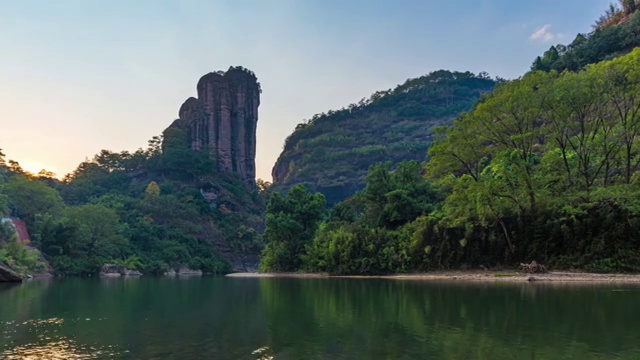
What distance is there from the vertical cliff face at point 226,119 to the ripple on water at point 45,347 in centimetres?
9032

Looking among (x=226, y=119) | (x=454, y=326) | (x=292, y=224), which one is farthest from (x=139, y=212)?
(x=454, y=326)

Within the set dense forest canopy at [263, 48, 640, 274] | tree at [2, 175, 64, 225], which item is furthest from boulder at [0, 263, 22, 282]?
tree at [2, 175, 64, 225]

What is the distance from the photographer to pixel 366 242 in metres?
38.2

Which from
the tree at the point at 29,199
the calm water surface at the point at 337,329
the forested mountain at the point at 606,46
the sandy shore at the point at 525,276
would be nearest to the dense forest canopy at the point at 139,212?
the tree at the point at 29,199

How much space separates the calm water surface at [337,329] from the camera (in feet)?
27.0

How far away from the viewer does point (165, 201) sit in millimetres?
75438

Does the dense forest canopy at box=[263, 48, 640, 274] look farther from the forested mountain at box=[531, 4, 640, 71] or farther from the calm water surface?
the forested mountain at box=[531, 4, 640, 71]

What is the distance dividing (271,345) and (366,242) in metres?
29.6

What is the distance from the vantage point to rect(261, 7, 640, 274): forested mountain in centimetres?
2761

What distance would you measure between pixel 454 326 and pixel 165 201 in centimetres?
6990

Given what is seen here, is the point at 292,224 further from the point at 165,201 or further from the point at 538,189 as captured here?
the point at 165,201

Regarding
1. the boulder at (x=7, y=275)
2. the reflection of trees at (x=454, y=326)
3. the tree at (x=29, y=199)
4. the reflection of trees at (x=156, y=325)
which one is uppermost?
the tree at (x=29, y=199)

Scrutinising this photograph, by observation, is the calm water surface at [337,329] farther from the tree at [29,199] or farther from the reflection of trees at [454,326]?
the tree at [29,199]

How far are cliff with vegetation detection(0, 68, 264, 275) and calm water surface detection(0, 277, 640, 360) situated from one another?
3021 centimetres
